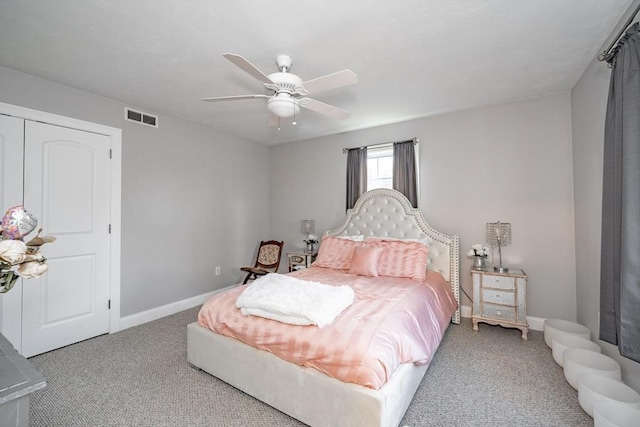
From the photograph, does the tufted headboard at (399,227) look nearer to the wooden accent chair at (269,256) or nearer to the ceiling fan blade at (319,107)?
the wooden accent chair at (269,256)

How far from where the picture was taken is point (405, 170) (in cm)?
390

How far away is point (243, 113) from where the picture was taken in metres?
3.64

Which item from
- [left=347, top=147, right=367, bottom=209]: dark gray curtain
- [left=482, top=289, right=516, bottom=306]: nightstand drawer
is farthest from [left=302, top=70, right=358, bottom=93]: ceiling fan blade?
[left=482, top=289, right=516, bottom=306]: nightstand drawer

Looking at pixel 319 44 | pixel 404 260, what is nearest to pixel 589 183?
pixel 404 260

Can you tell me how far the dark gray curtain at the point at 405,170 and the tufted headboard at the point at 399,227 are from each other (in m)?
0.10

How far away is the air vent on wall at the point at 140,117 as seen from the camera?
3.38 metres

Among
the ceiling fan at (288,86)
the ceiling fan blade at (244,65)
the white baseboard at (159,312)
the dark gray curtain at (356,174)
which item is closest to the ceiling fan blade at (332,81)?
the ceiling fan at (288,86)

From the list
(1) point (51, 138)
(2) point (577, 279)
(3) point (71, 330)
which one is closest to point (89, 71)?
(1) point (51, 138)

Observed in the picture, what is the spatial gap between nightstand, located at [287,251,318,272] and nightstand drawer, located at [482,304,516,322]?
7.69 ft

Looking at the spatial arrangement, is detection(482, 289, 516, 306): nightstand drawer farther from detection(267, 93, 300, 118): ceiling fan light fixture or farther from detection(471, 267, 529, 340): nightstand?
detection(267, 93, 300, 118): ceiling fan light fixture

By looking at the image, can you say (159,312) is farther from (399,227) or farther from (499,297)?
(499,297)

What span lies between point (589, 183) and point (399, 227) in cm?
192

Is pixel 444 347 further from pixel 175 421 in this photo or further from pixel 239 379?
pixel 175 421

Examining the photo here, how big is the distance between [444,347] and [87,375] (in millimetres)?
3215
